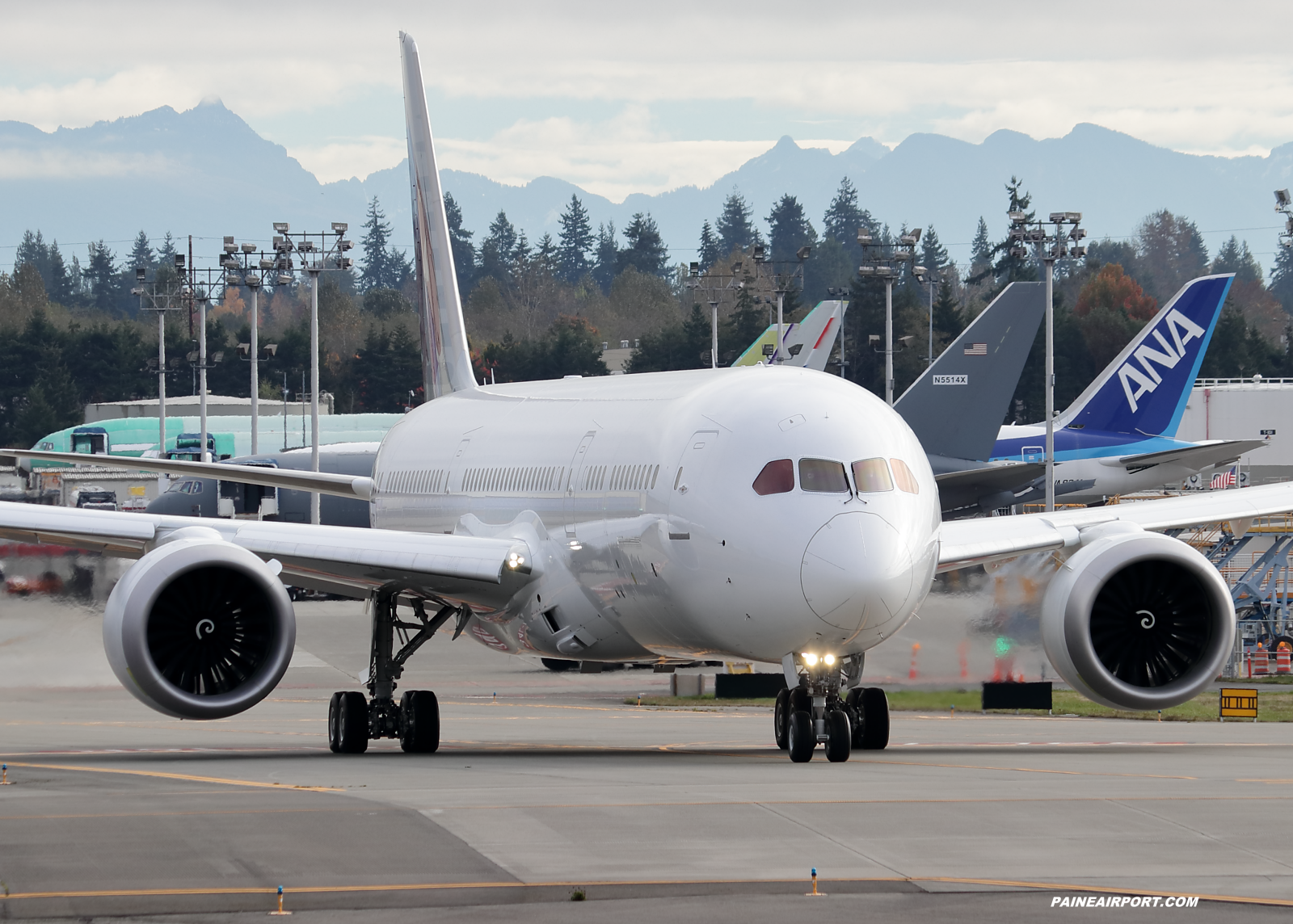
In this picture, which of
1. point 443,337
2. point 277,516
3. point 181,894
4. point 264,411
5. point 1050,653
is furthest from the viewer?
point 264,411

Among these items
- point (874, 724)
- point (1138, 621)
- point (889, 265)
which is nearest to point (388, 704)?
point (874, 724)

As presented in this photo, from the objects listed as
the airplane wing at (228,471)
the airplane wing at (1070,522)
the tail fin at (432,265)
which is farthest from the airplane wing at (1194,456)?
the airplane wing at (228,471)

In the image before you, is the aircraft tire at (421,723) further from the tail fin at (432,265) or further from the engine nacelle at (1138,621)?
the tail fin at (432,265)

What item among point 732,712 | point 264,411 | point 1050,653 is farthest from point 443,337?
point 264,411

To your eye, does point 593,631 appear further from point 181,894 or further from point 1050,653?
point 181,894

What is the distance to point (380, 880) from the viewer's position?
11.8 m

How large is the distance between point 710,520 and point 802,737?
2383 mm

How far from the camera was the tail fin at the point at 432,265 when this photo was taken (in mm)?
31109

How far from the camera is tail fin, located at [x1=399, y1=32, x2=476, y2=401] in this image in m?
31.1

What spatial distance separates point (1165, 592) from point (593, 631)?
6249 millimetres

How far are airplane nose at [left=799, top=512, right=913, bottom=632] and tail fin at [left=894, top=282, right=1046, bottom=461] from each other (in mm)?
26611

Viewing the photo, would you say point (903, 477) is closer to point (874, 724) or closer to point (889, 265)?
point (874, 724)

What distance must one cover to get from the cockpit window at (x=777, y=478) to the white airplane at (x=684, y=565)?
2 centimetres

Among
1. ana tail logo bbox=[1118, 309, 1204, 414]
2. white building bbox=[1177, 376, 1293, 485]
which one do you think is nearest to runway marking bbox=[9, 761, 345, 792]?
ana tail logo bbox=[1118, 309, 1204, 414]
